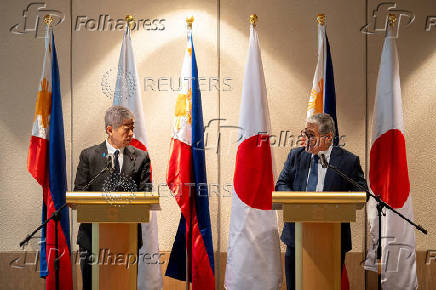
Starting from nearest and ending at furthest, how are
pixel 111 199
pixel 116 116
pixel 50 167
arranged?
pixel 111 199 → pixel 116 116 → pixel 50 167

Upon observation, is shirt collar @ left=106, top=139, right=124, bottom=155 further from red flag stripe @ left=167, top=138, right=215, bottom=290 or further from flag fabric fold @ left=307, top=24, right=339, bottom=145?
flag fabric fold @ left=307, top=24, right=339, bottom=145

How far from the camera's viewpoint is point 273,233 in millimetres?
4438

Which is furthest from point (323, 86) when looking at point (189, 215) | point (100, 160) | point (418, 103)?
point (100, 160)

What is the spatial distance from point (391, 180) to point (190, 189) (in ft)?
5.44

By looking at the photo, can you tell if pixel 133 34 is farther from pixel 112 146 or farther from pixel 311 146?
pixel 311 146

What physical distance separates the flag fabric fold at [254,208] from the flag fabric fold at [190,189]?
0.24 metres

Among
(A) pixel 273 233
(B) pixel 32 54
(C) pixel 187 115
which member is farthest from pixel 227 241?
(B) pixel 32 54

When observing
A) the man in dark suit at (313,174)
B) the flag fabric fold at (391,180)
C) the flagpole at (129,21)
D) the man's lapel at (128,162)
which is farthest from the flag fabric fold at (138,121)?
the flag fabric fold at (391,180)

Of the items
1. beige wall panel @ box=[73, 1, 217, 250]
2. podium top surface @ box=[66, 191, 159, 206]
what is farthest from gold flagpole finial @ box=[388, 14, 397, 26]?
podium top surface @ box=[66, 191, 159, 206]

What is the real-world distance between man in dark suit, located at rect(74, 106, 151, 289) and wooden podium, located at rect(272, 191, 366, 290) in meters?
1.17

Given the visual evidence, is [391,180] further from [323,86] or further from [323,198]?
[323,198]

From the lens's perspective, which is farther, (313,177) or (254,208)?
(254,208)

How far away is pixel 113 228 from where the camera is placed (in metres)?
2.91

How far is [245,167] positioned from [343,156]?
2.92 ft
